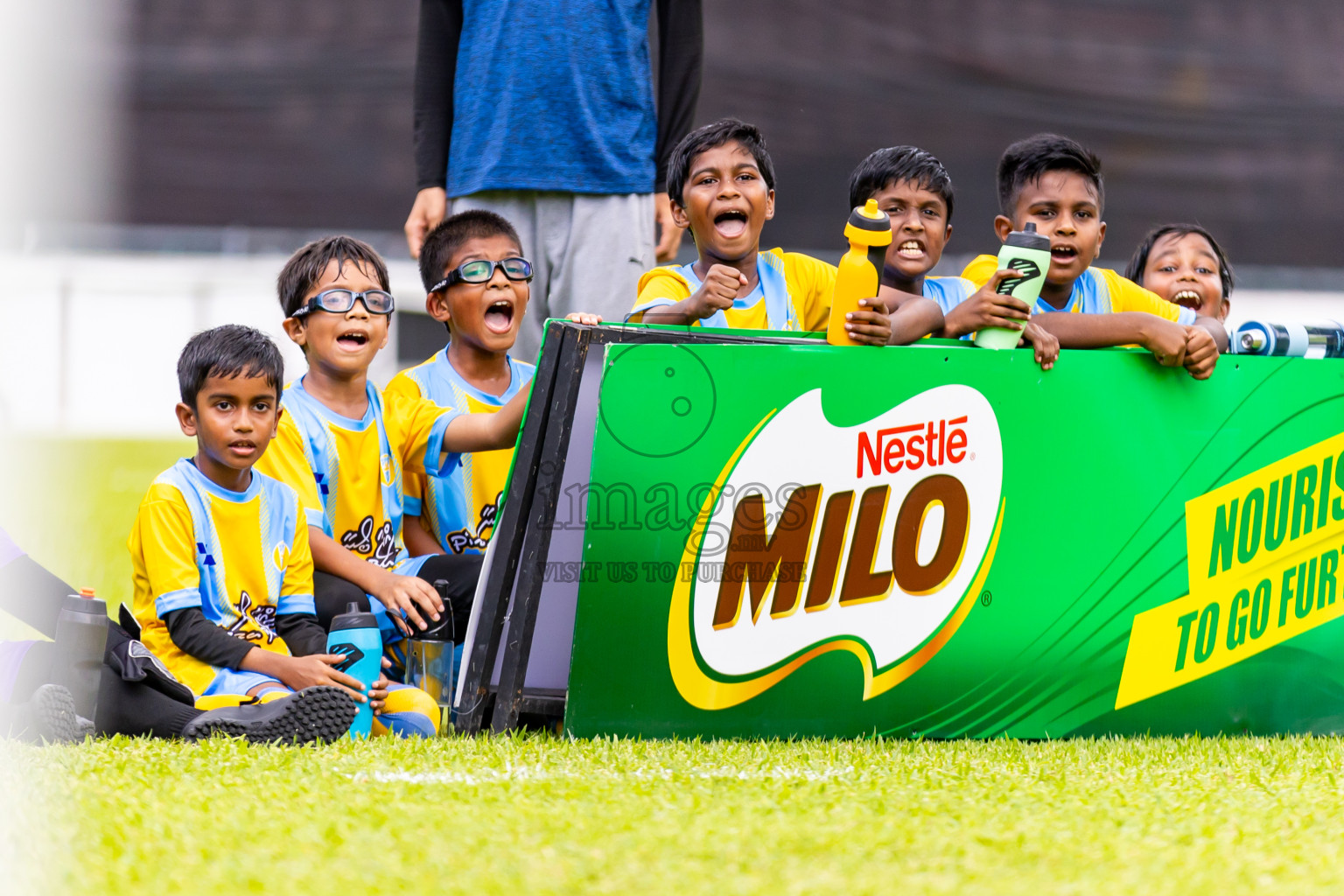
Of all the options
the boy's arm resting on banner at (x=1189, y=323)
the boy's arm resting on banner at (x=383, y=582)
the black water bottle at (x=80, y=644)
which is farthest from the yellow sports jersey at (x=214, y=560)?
the boy's arm resting on banner at (x=1189, y=323)

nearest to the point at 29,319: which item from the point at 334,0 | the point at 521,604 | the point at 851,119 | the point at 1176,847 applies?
the point at 334,0

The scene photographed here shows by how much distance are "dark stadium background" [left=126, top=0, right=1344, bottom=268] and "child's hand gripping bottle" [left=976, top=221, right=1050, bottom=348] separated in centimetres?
380

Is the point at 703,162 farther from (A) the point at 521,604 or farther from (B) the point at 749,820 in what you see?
(B) the point at 749,820

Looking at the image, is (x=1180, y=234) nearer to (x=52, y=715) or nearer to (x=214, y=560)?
(x=214, y=560)

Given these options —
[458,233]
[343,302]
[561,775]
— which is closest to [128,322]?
[458,233]

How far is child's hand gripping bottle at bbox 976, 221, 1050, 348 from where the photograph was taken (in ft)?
8.41

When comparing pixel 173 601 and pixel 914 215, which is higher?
pixel 914 215

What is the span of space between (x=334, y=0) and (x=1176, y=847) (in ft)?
18.8

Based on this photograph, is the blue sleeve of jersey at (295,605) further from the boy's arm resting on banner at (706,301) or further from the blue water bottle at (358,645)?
the boy's arm resting on banner at (706,301)

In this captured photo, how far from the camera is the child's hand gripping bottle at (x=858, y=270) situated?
2.51 meters

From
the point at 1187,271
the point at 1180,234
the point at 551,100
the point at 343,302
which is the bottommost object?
the point at 343,302

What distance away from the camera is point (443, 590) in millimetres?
2846

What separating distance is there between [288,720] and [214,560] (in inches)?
17.3

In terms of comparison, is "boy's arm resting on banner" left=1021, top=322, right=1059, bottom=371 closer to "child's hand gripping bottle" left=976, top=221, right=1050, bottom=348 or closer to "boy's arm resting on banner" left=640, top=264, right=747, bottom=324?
"child's hand gripping bottle" left=976, top=221, right=1050, bottom=348
